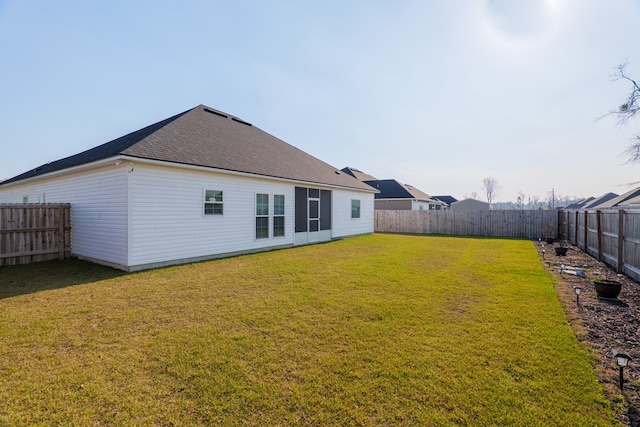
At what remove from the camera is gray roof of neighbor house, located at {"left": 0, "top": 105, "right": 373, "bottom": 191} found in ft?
28.5

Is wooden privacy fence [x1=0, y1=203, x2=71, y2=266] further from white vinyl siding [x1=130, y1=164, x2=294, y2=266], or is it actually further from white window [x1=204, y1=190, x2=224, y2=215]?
white window [x1=204, y1=190, x2=224, y2=215]

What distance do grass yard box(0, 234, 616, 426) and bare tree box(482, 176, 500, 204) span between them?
67909 millimetres

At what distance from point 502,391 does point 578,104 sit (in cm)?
1186

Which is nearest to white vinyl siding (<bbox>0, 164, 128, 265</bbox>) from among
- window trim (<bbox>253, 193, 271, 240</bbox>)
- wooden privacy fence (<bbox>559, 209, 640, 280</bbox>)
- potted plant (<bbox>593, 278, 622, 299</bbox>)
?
window trim (<bbox>253, 193, 271, 240</bbox>)

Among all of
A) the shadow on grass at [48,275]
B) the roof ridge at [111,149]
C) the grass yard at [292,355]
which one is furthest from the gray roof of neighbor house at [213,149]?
the grass yard at [292,355]

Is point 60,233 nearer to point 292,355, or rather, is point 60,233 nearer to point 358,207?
point 292,355

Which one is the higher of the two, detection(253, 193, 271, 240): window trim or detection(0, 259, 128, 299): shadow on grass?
detection(253, 193, 271, 240): window trim

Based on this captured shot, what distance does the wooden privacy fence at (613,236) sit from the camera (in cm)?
676

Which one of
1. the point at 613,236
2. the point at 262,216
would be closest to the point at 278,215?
the point at 262,216

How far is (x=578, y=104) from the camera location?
398 inches

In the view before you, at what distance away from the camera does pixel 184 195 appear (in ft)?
28.5

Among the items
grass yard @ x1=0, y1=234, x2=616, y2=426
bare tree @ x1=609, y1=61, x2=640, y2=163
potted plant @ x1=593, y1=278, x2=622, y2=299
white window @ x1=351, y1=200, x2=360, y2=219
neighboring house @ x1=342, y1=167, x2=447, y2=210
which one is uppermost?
bare tree @ x1=609, y1=61, x2=640, y2=163

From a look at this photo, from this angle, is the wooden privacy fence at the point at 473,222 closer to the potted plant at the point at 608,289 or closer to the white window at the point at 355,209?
the white window at the point at 355,209

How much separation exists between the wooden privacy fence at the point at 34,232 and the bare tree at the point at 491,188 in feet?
238
